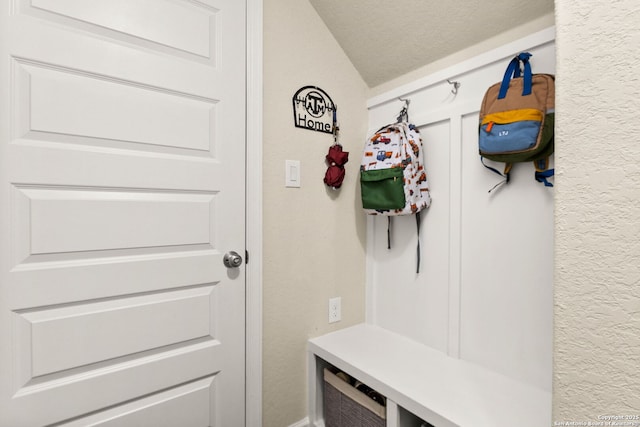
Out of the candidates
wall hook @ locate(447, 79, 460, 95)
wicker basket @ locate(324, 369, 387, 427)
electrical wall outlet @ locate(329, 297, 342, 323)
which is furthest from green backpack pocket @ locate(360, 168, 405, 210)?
wicker basket @ locate(324, 369, 387, 427)

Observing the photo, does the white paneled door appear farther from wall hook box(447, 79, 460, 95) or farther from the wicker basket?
wall hook box(447, 79, 460, 95)

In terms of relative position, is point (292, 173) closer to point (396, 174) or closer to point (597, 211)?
point (396, 174)

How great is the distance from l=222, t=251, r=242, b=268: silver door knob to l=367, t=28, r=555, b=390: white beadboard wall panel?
2.63 feet

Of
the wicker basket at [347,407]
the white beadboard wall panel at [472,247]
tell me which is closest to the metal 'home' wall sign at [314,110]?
the white beadboard wall panel at [472,247]

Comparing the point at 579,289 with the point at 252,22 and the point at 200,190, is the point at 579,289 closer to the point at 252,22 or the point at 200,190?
the point at 200,190

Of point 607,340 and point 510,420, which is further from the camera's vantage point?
point 510,420

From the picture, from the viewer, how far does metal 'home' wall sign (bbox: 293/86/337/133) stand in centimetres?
157

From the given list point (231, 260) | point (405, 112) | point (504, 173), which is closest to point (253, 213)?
point (231, 260)

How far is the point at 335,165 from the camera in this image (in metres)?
1.65

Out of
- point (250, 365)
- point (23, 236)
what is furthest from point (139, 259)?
point (250, 365)

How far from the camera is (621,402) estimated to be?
714 mm

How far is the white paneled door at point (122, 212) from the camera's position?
3.27 ft

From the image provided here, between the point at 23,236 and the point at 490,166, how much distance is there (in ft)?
5.37

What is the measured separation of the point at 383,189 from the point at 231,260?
738 mm
